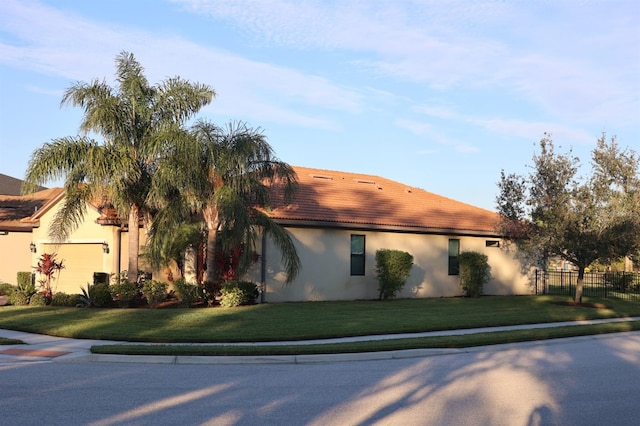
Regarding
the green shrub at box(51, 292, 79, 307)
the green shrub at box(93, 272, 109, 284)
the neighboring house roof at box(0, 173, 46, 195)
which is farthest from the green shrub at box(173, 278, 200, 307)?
the neighboring house roof at box(0, 173, 46, 195)

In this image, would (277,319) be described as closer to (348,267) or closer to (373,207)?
(348,267)

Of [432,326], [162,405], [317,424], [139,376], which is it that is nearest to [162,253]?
[432,326]

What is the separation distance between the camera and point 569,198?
22.4 meters

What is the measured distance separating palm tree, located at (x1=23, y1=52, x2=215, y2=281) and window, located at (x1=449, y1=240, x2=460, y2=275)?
1198 cm

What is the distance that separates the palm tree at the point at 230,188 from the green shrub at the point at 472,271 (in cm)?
879

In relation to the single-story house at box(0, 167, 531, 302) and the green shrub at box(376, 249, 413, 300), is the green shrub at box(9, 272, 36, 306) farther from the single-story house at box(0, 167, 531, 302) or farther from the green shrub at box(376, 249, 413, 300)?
the green shrub at box(376, 249, 413, 300)

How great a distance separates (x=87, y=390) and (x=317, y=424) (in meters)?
3.52

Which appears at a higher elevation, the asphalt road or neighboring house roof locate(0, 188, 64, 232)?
neighboring house roof locate(0, 188, 64, 232)

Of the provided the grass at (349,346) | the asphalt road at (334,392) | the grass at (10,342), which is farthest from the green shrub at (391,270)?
the grass at (10,342)

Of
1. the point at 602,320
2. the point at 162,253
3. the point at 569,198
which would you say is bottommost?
the point at 602,320

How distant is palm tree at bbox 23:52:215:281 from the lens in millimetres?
19094

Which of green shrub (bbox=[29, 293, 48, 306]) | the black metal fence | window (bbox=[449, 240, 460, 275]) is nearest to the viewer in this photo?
green shrub (bbox=[29, 293, 48, 306])

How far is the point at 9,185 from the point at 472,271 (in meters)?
31.1

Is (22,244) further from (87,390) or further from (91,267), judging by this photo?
(87,390)
